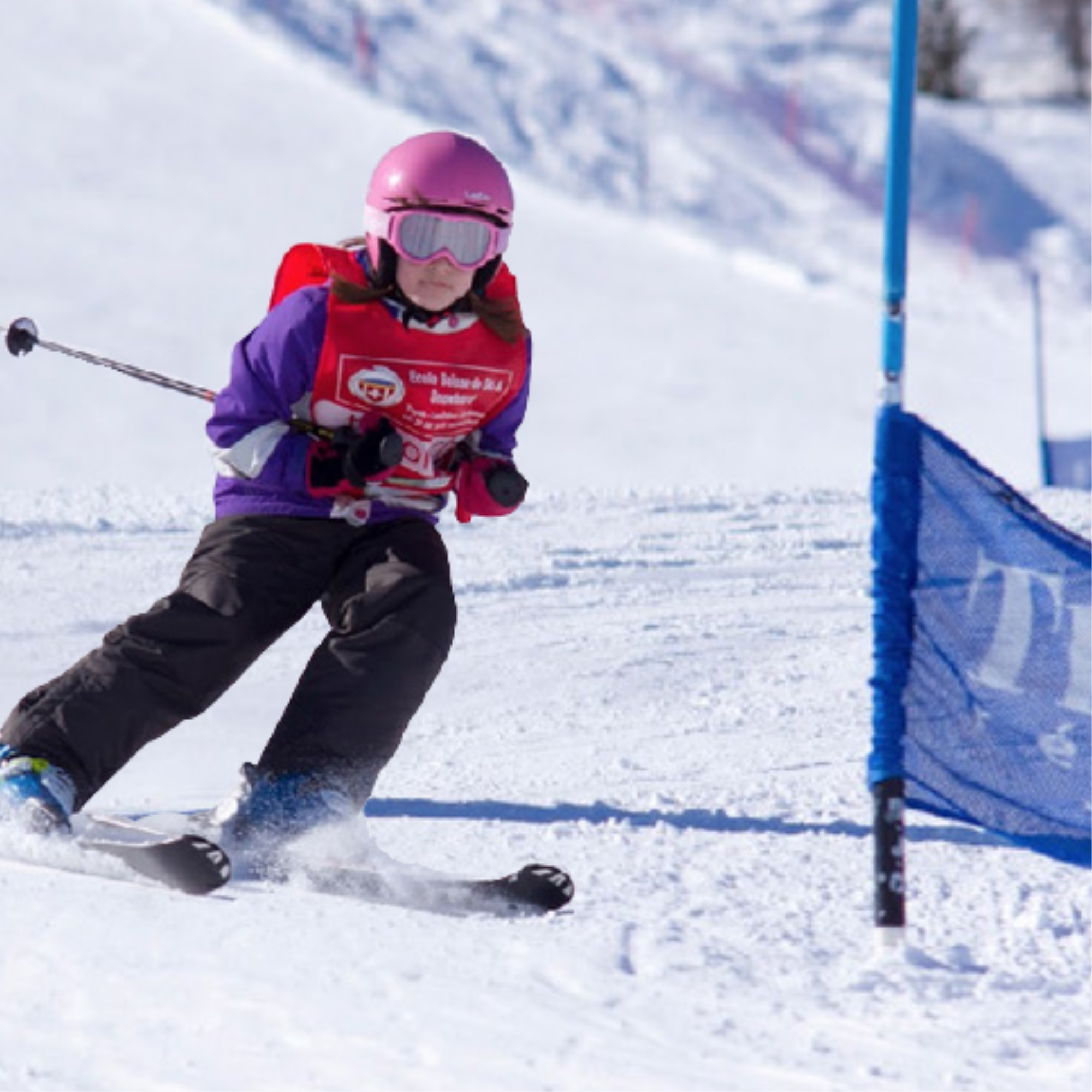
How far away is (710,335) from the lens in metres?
12.3

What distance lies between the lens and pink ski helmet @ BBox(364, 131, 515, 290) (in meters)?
3.52

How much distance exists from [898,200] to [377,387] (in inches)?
43.5

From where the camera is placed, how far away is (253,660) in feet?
11.6

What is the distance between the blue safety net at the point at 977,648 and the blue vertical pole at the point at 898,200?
9cm

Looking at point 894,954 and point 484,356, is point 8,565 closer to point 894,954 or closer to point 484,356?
point 484,356

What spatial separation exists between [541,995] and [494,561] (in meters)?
3.79

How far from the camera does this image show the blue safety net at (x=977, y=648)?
9.34ft

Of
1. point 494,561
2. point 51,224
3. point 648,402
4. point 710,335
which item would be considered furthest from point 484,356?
point 51,224

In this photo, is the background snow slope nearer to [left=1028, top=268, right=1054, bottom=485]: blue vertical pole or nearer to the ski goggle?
[left=1028, top=268, right=1054, bottom=485]: blue vertical pole

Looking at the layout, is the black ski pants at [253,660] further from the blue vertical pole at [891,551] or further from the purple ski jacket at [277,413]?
the blue vertical pole at [891,551]

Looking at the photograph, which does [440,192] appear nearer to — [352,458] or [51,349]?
[352,458]

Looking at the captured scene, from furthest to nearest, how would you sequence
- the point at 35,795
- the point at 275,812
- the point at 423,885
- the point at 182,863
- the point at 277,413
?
the point at 277,413 → the point at 275,812 → the point at 35,795 → the point at 423,885 → the point at 182,863

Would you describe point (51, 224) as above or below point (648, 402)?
above

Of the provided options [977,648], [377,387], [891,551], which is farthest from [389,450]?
[977,648]
